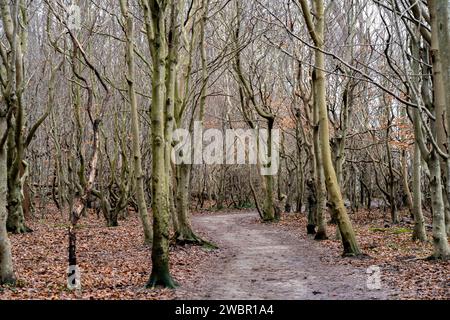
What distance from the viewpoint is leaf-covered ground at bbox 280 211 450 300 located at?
24.4 feet

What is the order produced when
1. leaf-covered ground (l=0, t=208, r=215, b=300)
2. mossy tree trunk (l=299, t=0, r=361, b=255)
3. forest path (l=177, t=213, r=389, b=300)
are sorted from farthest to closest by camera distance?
mossy tree trunk (l=299, t=0, r=361, b=255)
forest path (l=177, t=213, r=389, b=300)
leaf-covered ground (l=0, t=208, r=215, b=300)

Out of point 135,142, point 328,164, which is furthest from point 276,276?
point 135,142

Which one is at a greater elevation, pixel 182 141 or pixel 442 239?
pixel 182 141

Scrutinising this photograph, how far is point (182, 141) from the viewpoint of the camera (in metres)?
14.7

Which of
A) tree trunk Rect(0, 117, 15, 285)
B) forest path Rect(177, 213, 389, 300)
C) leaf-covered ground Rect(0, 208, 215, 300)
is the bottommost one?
forest path Rect(177, 213, 389, 300)

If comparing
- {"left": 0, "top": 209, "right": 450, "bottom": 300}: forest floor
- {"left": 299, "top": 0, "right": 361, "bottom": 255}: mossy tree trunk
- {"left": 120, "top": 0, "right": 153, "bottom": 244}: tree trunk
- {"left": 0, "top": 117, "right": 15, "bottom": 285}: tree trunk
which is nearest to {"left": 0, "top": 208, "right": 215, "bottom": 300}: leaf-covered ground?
{"left": 0, "top": 209, "right": 450, "bottom": 300}: forest floor

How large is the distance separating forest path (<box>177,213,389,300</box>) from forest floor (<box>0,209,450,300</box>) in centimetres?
2

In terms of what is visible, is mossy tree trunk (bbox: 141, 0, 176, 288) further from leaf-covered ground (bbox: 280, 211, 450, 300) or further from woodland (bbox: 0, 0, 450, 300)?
leaf-covered ground (bbox: 280, 211, 450, 300)

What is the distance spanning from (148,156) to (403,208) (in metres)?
16.7

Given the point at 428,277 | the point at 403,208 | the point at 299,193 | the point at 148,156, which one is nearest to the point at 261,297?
the point at 428,277

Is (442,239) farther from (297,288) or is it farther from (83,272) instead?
(83,272)

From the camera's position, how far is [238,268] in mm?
10492

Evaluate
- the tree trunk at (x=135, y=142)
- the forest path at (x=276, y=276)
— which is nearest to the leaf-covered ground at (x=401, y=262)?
the forest path at (x=276, y=276)

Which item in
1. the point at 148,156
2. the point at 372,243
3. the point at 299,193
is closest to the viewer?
the point at 372,243
